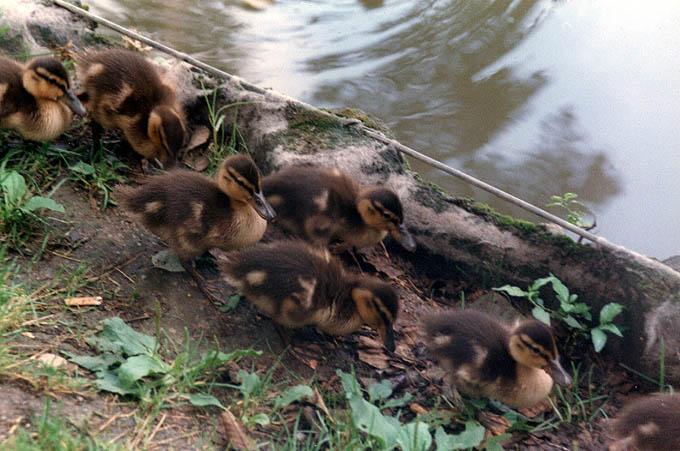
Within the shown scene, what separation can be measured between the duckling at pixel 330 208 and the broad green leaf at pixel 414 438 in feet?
3.71

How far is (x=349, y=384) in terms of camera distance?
2656mm

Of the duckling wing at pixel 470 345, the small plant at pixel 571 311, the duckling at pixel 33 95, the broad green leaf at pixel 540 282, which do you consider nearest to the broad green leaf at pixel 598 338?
the small plant at pixel 571 311

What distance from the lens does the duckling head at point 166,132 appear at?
326 centimetres

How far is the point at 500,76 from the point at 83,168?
158 inches

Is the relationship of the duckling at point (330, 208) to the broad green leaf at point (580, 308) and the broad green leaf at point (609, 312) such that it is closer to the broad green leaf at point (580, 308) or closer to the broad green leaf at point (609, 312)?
the broad green leaf at point (580, 308)

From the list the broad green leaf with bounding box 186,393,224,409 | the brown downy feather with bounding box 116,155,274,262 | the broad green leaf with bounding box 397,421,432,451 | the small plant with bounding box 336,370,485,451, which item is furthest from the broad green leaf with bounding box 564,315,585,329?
the broad green leaf with bounding box 186,393,224,409

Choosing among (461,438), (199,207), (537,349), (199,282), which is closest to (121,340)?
(199,282)

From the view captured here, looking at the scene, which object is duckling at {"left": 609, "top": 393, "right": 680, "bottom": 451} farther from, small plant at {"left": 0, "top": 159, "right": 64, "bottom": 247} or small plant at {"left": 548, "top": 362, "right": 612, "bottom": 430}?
small plant at {"left": 0, "top": 159, "right": 64, "bottom": 247}

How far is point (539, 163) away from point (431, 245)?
2052 millimetres

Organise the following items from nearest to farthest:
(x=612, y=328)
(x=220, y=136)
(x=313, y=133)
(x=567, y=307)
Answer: (x=612, y=328), (x=567, y=307), (x=313, y=133), (x=220, y=136)

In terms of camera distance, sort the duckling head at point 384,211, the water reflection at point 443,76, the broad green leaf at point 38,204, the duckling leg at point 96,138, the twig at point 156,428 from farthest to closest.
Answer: the water reflection at point 443,76, the duckling leg at point 96,138, the duckling head at point 384,211, the broad green leaf at point 38,204, the twig at point 156,428

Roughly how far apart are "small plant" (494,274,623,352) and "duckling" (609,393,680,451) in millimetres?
415

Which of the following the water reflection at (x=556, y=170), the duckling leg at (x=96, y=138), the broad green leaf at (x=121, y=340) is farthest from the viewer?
the water reflection at (x=556, y=170)

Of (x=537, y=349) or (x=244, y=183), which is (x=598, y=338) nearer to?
(x=537, y=349)
